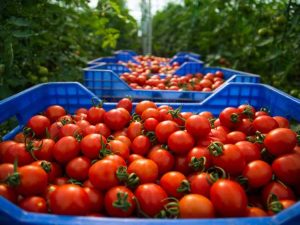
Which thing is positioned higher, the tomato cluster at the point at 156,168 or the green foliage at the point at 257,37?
the green foliage at the point at 257,37

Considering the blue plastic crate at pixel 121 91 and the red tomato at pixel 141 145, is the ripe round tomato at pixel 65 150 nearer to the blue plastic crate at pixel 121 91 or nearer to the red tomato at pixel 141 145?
the red tomato at pixel 141 145

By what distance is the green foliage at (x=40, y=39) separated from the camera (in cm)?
194

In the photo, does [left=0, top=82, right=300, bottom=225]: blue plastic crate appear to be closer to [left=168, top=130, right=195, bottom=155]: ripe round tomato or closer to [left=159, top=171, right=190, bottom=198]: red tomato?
[left=159, top=171, right=190, bottom=198]: red tomato

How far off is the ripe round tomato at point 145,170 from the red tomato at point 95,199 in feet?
0.53

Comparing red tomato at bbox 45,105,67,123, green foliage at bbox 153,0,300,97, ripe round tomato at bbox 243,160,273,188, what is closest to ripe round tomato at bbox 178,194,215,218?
ripe round tomato at bbox 243,160,273,188

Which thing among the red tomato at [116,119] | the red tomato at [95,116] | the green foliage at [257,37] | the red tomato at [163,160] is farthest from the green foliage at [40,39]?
the green foliage at [257,37]

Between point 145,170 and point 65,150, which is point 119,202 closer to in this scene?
point 145,170

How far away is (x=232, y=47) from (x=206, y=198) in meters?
4.24

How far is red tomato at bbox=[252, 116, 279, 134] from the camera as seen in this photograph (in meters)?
1.55

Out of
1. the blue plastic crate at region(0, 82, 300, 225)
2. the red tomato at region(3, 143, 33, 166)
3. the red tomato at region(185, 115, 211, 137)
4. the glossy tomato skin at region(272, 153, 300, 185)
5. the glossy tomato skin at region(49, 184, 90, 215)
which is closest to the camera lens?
the blue plastic crate at region(0, 82, 300, 225)

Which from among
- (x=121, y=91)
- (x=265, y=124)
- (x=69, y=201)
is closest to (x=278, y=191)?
(x=265, y=124)

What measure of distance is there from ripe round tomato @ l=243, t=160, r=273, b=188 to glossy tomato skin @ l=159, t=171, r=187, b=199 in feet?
0.79

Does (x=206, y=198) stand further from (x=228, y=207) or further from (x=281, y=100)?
(x=281, y=100)

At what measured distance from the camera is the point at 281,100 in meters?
1.84
